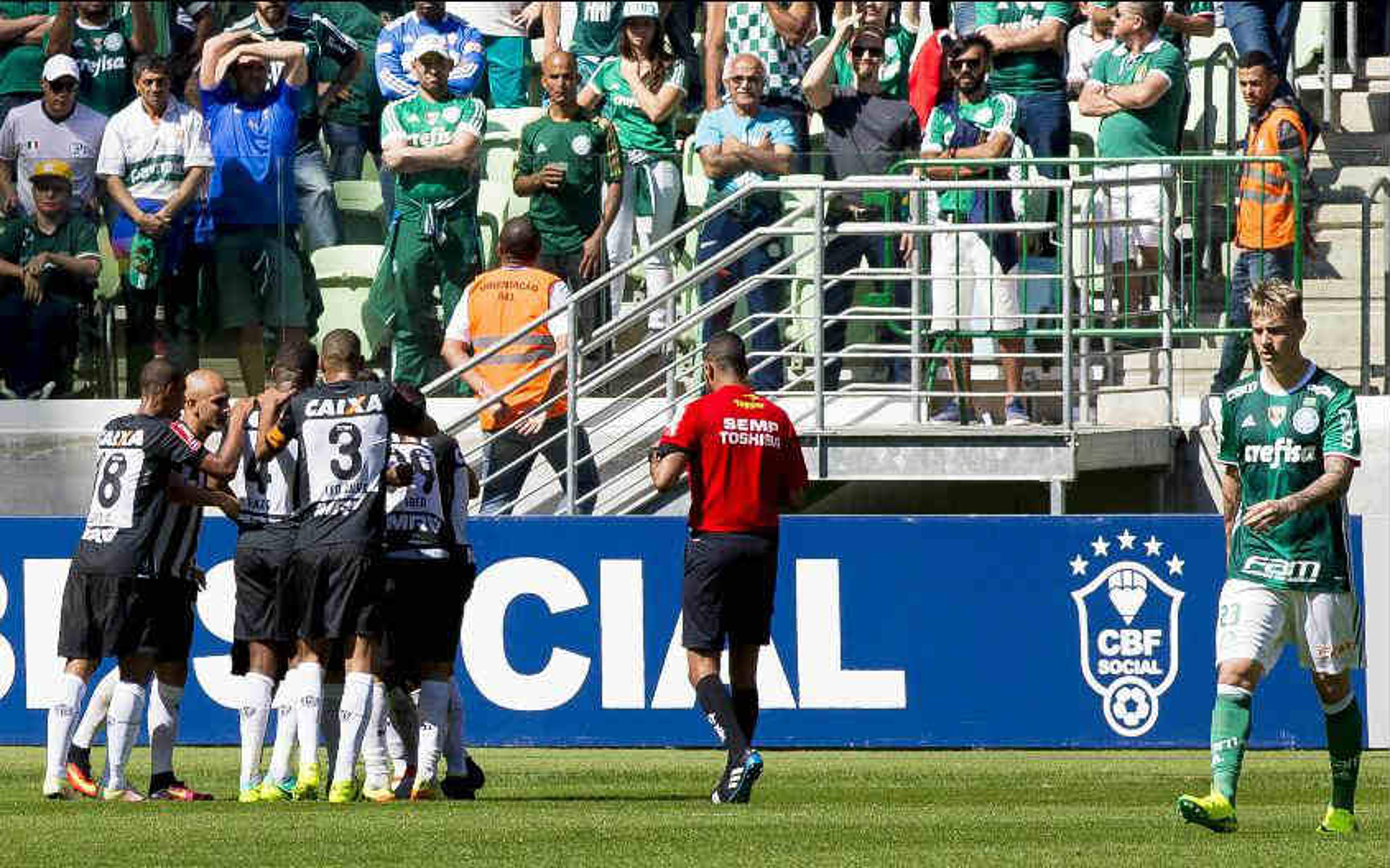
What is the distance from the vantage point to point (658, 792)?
→ 12180mm

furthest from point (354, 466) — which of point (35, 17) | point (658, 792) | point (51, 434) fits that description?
point (35, 17)

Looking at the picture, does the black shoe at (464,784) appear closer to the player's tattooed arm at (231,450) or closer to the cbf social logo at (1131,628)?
the player's tattooed arm at (231,450)

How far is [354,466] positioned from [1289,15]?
9.37m

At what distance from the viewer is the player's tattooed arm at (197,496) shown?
11.8 metres

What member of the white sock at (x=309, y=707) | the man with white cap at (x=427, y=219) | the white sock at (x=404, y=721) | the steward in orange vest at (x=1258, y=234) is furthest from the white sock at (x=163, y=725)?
the steward in orange vest at (x=1258, y=234)

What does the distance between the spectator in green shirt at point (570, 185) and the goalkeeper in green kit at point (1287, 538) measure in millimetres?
6987

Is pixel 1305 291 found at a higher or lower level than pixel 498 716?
higher

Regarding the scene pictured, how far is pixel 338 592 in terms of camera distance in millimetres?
11391

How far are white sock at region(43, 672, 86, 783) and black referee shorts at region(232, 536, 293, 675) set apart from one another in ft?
2.67

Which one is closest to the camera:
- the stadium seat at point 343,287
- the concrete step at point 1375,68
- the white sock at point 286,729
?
the white sock at point 286,729

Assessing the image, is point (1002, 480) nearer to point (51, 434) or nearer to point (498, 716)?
point (498, 716)

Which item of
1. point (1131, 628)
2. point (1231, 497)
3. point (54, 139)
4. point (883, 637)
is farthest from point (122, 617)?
point (54, 139)

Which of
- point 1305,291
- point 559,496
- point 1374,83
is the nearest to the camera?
point 559,496

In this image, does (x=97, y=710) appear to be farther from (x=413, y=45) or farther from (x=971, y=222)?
(x=413, y=45)
